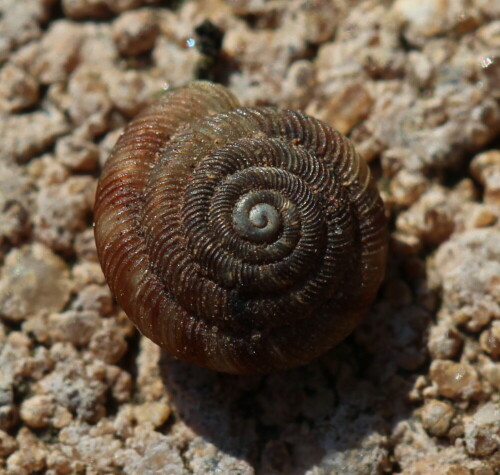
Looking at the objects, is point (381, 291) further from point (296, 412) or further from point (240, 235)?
Answer: point (240, 235)

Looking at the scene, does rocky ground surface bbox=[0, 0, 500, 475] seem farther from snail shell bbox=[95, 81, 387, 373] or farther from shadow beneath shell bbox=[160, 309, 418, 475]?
snail shell bbox=[95, 81, 387, 373]

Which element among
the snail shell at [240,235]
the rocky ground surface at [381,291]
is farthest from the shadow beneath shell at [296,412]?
the snail shell at [240,235]

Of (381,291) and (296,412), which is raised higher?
(381,291)

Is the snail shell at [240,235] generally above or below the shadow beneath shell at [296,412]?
above

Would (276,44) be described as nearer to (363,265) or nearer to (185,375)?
(363,265)

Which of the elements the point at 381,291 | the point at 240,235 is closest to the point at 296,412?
the point at 381,291

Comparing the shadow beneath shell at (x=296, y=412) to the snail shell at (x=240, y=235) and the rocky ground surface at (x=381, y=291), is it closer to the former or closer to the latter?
the rocky ground surface at (x=381, y=291)

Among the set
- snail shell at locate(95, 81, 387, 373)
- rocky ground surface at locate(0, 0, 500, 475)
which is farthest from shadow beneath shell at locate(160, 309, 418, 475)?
snail shell at locate(95, 81, 387, 373)
